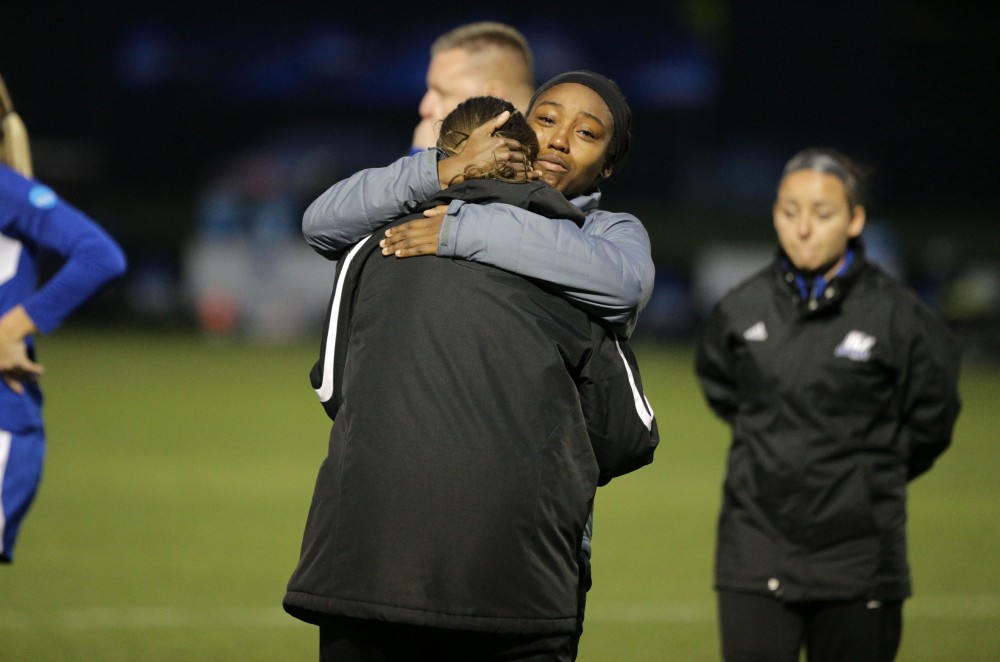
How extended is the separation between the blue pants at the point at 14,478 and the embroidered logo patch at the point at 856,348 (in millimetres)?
2475

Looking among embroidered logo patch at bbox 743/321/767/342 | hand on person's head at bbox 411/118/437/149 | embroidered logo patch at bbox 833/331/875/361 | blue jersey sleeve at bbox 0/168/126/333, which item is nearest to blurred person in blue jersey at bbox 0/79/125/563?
blue jersey sleeve at bbox 0/168/126/333

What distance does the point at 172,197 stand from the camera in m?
29.8

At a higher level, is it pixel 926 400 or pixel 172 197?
pixel 172 197

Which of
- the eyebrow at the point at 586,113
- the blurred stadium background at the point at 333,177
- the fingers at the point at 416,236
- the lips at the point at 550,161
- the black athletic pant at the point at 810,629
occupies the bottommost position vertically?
the black athletic pant at the point at 810,629

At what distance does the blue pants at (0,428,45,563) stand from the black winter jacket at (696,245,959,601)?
2149 mm

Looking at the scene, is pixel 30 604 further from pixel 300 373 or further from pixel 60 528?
pixel 300 373

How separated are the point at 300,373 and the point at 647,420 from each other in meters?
16.2

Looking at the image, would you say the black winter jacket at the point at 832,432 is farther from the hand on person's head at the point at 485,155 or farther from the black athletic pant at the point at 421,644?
the hand on person's head at the point at 485,155

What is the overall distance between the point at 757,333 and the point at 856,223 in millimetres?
485

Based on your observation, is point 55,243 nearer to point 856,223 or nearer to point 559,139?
point 559,139

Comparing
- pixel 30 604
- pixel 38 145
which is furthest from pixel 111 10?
pixel 30 604

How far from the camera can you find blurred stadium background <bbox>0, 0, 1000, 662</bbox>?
11727 millimetres

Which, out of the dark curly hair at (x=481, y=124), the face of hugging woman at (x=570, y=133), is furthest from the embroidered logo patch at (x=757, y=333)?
the dark curly hair at (x=481, y=124)

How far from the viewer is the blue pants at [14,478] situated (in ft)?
12.7
